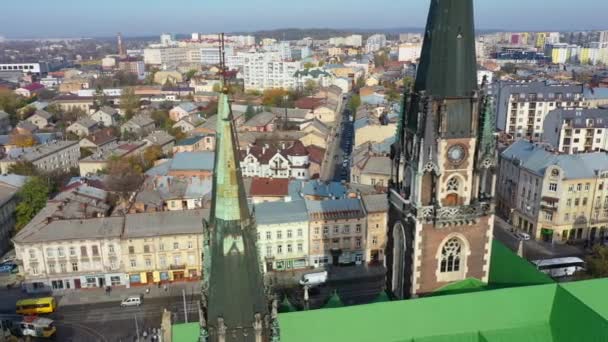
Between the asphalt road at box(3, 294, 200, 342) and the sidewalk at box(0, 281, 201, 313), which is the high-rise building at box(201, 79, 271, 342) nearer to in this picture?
the asphalt road at box(3, 294, 200, 342)

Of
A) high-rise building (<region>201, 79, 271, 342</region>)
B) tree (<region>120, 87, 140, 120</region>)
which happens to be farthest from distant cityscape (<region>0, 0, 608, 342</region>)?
tree (<region>120, 87, 140, 120</region>)

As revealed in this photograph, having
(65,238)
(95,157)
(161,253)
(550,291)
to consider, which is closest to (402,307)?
(550,291)

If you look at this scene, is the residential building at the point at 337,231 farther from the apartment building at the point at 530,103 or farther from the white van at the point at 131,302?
the apartment building at the point at 530,103

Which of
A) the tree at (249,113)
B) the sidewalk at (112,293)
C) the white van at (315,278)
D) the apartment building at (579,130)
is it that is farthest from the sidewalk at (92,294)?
the tree at (249,113)

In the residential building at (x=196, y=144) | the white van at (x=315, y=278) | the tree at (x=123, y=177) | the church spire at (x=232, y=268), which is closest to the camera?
the church spire at (x=232, y=268)

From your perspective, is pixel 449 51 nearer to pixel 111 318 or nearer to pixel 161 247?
pixel 161 247

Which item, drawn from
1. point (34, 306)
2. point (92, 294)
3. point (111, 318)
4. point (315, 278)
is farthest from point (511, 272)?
point (34, 306)
